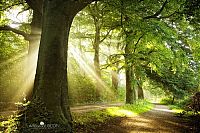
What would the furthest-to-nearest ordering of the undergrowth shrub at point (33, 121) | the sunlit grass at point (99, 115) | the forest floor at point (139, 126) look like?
the sunlit grass at point (99, 115) < the forest floor at point (139, 126) < the undergrowth shrub at point (33, 121)

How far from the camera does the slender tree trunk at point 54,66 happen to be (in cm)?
948

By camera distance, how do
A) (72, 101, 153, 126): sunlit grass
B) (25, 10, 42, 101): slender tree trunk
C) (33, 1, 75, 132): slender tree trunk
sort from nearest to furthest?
(33, 1, 75, 132): slender tree trunk
(72, 101, 153, 126): sunlit grass
(25, 10, 42, 101): slender tree trunk

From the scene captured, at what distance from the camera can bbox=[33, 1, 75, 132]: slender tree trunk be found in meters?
9.48

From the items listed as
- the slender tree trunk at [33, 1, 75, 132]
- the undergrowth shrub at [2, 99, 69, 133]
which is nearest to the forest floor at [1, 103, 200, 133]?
the slender tree trunk at [33, 1, 75, 132]

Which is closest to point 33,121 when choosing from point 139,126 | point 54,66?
point 54,66

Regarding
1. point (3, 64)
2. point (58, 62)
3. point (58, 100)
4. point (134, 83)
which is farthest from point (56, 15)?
point (134, 83)

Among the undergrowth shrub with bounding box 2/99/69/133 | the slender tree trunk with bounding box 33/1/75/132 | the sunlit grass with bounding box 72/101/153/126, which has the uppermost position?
the slender tree trunk with bounding box 33/1/75/132

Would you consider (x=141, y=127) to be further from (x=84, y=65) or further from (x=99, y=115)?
(x=84, y=65)

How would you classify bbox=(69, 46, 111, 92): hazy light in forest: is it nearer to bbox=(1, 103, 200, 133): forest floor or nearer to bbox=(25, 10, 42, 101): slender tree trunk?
bbox=(25, 10, 42, 101): slender tree trunk

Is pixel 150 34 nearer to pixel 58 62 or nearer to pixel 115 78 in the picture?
pixel 58 62

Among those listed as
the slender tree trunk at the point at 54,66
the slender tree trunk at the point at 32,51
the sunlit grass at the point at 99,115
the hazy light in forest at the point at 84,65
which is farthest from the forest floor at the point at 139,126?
the hazy light in forest at the point at 84,65

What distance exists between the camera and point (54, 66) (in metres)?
9.91

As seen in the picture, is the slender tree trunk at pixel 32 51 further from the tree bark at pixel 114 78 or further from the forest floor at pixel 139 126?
the tree bark at pixel 114 78

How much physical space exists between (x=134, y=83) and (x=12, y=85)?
10686 mm
